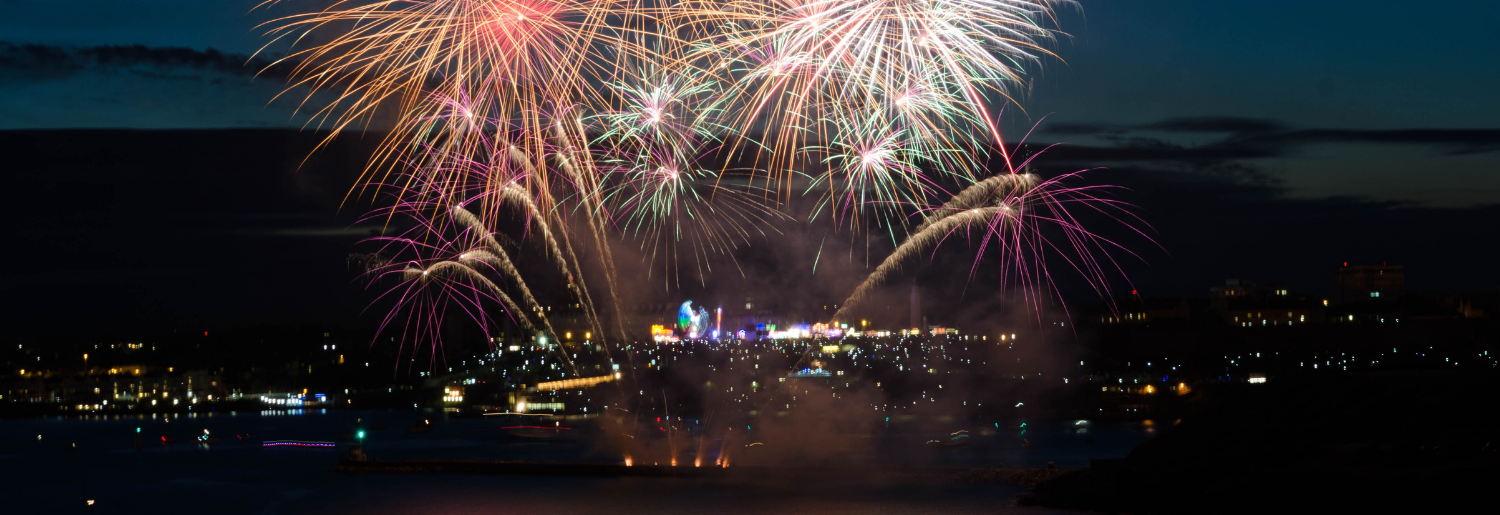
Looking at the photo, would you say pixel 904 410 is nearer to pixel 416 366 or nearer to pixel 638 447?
pixel 638 447

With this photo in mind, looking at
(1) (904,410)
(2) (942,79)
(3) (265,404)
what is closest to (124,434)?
(3) (265,404)

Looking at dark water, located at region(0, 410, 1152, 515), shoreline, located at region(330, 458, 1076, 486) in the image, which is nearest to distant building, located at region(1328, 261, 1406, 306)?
dark water, located at region(0, 410, 1152, 515)

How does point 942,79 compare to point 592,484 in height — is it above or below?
above

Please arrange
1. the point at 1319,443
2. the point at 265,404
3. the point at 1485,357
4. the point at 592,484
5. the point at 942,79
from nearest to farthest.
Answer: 1. the point at 942,79
2. the point at 1319,443
3. the point at 592,484
4. the point at 1485,357
5. the point at 265,404

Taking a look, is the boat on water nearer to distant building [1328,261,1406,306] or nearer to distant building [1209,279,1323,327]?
distant building [1209,279,1323,327]

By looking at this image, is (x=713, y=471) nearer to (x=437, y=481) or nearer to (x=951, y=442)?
(x=437, y=481)

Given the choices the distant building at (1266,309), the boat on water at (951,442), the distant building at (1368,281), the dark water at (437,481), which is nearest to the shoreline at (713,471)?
the dark water at (437,481)
